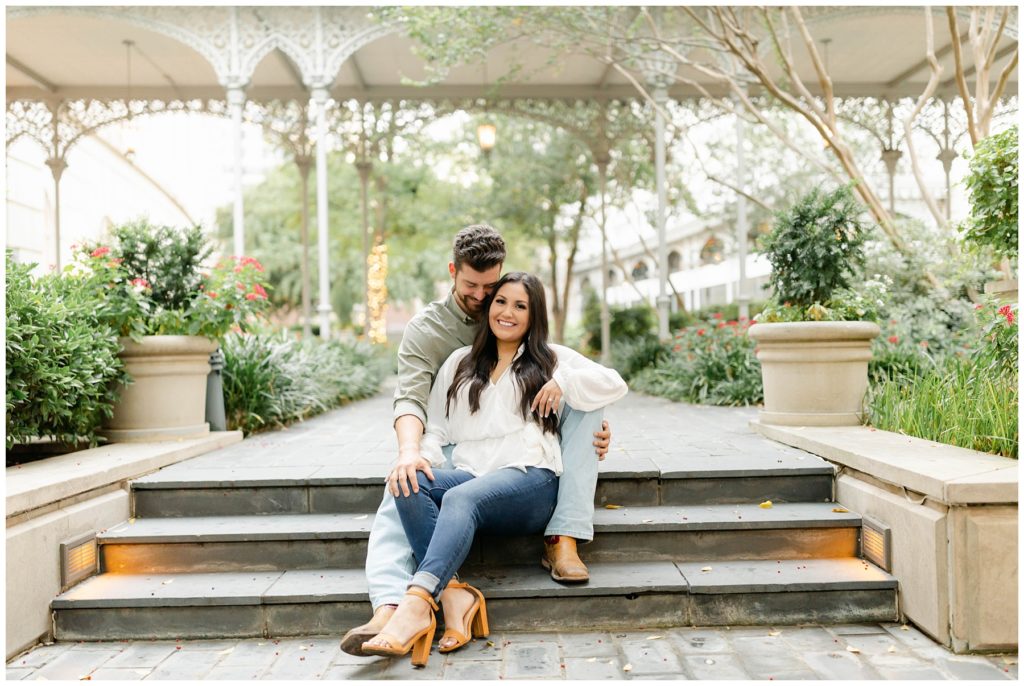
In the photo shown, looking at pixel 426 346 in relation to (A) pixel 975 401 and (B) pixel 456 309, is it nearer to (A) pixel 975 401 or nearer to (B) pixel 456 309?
(B) pixel 456 309

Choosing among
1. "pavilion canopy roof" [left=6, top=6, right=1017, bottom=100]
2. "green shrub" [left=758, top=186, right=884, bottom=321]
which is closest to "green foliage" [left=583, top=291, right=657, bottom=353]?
"pavilion canopy roof" [left=6, top=6, right=1017, bottom=100]

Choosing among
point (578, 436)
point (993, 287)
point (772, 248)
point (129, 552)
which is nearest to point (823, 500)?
point (578, 436)

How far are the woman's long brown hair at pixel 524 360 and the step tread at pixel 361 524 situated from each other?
2.03 ft

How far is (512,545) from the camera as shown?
3.13m

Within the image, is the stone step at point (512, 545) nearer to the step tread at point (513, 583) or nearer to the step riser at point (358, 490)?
the step tread at point (513, 583)

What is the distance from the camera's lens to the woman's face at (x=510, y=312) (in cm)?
294

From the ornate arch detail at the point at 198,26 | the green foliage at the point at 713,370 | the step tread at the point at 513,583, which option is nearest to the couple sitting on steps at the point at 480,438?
the step tread at the point at 513,583

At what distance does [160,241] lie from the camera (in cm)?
459

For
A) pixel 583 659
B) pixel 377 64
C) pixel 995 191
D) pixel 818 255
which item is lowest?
pixel 583 659

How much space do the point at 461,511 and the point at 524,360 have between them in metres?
0.71

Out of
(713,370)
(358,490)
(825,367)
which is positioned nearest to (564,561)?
(358,490)

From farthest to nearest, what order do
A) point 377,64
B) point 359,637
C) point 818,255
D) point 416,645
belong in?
1. point 377,64
2. point 818,255
3. point 416,645
4. point 359,637

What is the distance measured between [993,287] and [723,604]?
12.3 feet

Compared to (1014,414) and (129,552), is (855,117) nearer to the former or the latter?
(1014,414)
